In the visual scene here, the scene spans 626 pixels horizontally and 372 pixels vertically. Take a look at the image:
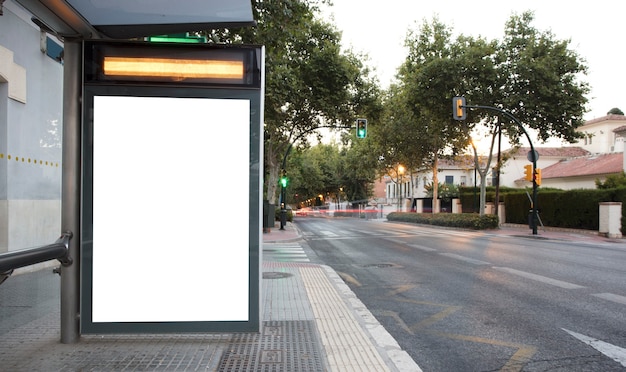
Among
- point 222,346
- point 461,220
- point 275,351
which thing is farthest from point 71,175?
point 461,220

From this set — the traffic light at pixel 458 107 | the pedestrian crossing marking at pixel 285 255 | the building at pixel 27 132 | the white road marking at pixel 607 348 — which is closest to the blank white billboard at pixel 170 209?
the white road marking at pixel 607 348

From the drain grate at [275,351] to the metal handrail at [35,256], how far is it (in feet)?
5.22

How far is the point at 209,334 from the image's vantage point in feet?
14.0

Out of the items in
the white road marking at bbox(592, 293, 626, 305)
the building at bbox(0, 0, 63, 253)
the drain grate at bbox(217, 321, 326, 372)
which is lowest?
the white road marking at bbox(592, 293, 626, 305)

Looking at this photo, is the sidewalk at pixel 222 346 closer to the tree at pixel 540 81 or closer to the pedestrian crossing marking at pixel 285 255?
the pedestrian crossing marking at pixel 285 255

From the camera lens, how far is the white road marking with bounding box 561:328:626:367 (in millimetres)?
4219

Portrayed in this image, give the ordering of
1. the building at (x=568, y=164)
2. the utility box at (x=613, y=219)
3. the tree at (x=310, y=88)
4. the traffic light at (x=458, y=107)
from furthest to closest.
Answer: the building at (x=568, y=164)
the utility box at (x=613, y=219)
the traffic light at (x=458, y=107)
the tree at (x=310, y=88)

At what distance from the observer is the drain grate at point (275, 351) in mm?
3512

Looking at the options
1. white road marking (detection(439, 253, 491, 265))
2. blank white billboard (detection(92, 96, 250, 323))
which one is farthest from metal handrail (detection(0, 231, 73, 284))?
white road marking (detection(439, 253, 491, 265))

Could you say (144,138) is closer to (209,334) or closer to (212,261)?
(212,261)

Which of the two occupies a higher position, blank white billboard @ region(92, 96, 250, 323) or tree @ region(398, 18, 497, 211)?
tree @ region(398, 18, 497, 211)

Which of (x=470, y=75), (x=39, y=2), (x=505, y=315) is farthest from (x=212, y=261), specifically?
(x=470, y=75)

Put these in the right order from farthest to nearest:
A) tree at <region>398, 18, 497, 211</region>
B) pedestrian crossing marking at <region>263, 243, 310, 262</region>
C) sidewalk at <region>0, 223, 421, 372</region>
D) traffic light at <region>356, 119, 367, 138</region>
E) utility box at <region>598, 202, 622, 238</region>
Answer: tree at <region>398, 18, 497, 211</region>
traffic light at <region>356, 119, 367, 138</region>
utility box at <region>598, 202, 622, 238</region>
pedestrian crossing marking at <region>263, 243, 310, 262</region>
sidewalk at <region>0, 223, 421, 372</region>

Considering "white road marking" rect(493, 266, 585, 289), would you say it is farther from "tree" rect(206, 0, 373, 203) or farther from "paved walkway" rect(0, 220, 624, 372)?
"tree" rect(206, 0, 373, 203)
